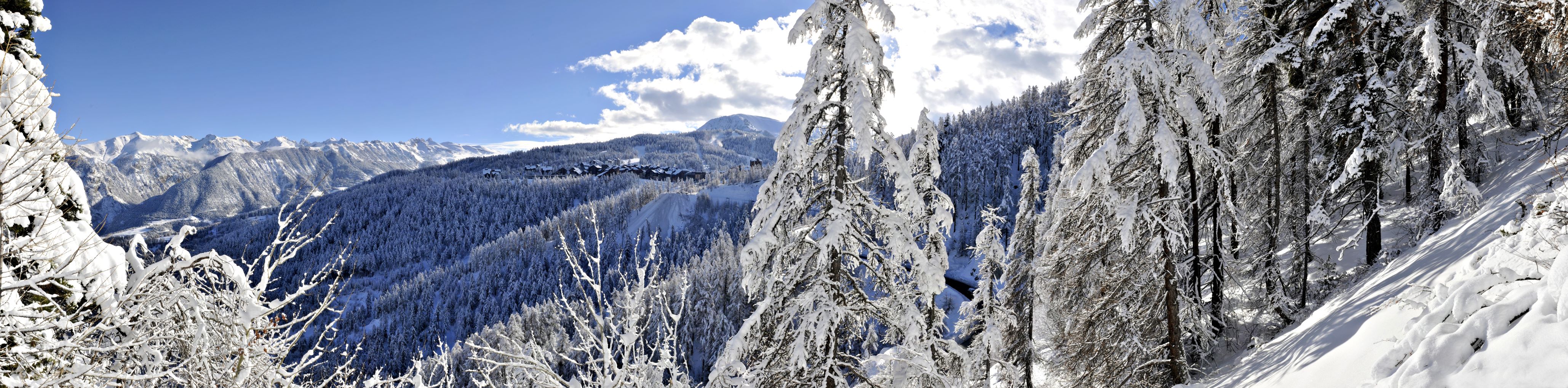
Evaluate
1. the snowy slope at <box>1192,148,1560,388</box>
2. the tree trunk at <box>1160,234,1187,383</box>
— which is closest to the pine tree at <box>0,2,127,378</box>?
the snowy slope at <box>1192,148,1560,388</box>

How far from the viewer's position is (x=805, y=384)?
7.19 m

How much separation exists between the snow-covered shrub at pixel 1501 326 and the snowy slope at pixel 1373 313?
1.36 feet

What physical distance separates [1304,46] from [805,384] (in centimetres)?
1291

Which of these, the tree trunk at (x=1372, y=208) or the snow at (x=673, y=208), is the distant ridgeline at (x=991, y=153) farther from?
the tree trunk at (x=1372, y=208)

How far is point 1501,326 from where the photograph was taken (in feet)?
14.5

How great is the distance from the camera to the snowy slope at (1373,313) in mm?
6492

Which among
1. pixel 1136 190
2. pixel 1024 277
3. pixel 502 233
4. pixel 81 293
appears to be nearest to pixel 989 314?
pixel 1024 277

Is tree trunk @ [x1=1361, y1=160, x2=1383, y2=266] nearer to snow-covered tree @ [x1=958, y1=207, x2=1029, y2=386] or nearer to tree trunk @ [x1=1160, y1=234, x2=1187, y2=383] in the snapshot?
tree trunk @ [x1=1160, y1=234, x2=1187, y2=383]

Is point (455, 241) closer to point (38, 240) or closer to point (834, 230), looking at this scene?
point (38, 240)

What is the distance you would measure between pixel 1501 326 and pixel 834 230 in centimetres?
552

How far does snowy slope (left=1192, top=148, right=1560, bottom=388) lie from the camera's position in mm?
6492

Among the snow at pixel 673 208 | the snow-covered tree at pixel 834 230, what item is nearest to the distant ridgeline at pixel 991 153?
the snow at pixel 673 208

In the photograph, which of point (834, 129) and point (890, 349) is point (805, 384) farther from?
point (834, 129)

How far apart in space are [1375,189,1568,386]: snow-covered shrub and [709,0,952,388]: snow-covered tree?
13.5 ft
